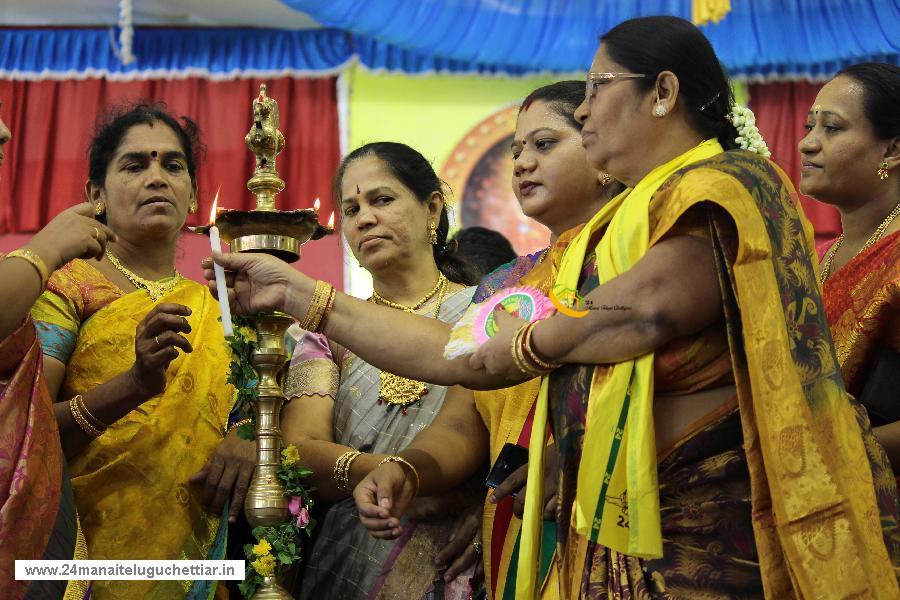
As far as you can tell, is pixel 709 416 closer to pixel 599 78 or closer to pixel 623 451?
pixel 623 451

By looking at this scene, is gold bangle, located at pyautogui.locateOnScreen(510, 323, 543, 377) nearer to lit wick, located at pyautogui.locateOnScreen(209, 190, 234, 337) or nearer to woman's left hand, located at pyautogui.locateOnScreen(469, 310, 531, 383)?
woman's left hand, located at pyautogui.locateOnScreen(469, 310, 531, 383)

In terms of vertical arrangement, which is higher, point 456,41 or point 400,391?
point 456,41

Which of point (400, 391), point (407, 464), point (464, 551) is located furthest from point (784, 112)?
point (407, 464)

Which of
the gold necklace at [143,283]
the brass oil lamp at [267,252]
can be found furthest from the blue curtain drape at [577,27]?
the brass oil lamp at [267,252]

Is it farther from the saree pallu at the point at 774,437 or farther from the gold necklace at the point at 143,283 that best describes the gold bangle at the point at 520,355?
the gold necklace at the point at 143,283

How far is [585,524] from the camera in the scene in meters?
1.67

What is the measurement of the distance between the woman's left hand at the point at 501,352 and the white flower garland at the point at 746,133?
535 millimetres

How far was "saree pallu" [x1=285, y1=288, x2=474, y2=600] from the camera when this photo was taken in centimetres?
248

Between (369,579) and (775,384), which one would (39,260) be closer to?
(369,579)

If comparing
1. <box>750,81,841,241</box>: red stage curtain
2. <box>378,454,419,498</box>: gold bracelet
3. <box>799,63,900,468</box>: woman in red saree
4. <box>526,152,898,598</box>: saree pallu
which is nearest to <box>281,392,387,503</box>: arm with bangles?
<box>378,454,419,498</box>: gold bracelet

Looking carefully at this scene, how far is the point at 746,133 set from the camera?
195cm

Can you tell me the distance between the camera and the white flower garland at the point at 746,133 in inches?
76.2

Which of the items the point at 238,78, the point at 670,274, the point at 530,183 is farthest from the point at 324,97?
the point at 670,274

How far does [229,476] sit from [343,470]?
0.36 m
